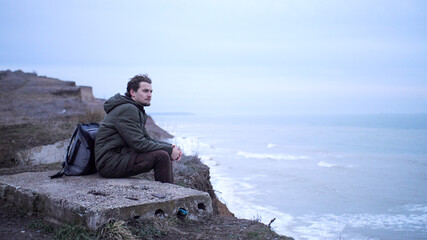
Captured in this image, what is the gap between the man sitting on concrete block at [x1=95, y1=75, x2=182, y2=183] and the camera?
4992 millimetres

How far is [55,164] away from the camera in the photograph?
303 inches

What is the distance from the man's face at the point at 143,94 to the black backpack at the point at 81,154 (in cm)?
72

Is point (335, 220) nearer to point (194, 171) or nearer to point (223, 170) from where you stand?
point (194, 171)

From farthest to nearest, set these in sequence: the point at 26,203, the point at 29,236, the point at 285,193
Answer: the point at 285,193, the point at 26,203, the point at 29,236

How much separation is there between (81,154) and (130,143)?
0.85 metres

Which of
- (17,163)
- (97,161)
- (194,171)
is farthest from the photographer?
(17,163)

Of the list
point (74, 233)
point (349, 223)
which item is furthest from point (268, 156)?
point (74, 233)

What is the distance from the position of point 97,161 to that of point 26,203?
0.94m

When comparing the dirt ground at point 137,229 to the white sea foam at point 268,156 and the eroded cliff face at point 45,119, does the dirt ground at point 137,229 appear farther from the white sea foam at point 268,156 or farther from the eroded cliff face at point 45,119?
the white sea foam at point 268,156

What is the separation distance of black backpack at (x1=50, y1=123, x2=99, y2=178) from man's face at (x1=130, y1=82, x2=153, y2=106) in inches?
28.5

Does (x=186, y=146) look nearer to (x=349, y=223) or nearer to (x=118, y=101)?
(x=349, y=223)

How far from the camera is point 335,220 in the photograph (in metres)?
10.8

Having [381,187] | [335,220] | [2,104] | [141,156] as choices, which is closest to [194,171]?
[141,156]

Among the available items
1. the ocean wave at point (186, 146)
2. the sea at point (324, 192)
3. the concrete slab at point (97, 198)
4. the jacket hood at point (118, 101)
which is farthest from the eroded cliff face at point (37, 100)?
the jacket hood at point (118, 101)
